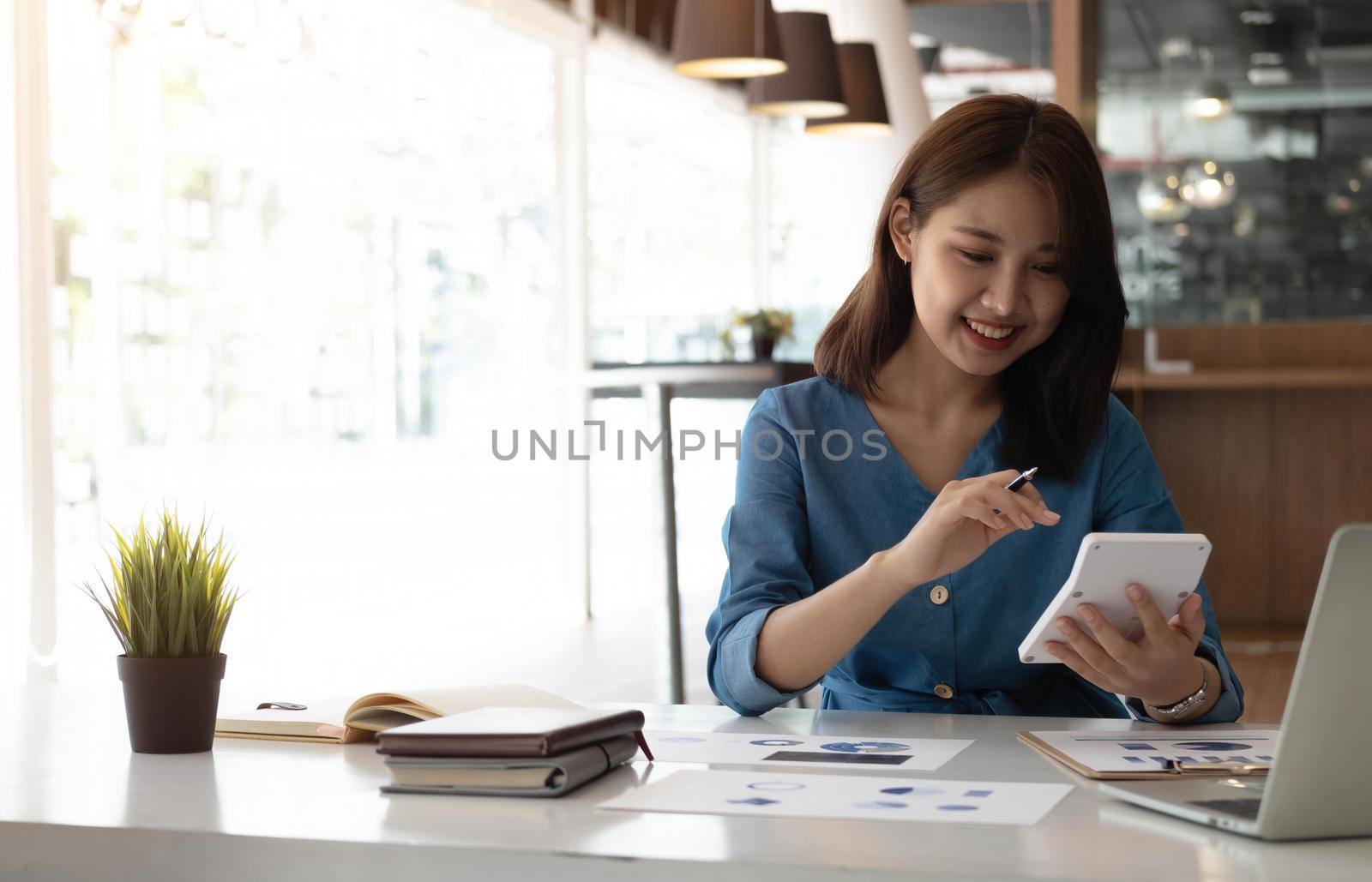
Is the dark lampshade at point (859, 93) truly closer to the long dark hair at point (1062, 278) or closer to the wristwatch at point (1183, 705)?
the long dark hair at point (1062, 278)

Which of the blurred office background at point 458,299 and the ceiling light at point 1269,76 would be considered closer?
the blurred office background at point 458,299

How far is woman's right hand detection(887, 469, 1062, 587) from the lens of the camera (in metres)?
1.28

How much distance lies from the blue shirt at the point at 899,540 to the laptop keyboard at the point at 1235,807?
60cm

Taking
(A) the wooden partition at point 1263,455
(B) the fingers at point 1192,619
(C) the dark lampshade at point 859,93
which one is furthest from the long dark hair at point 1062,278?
(A) the wooden partition at point 1263,455

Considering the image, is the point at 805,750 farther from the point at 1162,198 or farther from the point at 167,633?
the point at 1162,198

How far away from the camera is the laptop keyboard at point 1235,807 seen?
3.03 ft

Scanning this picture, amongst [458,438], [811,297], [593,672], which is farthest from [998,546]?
[811,297]

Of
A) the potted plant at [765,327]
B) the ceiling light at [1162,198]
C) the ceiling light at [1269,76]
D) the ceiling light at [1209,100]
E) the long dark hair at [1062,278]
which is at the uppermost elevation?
the ceiling light at [1269,76]

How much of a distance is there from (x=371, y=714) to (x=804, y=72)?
3475 mm

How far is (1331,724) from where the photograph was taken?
2.90 feet

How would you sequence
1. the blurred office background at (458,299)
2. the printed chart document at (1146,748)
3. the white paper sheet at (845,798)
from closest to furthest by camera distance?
the white paper sheet at (845,798), the printed chart document at (1146,748), the blurred office background at (458,299)

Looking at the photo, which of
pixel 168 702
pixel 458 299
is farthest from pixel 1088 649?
pixel 458 299

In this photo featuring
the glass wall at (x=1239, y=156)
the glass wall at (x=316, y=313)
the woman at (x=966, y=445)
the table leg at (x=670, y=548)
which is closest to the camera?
the woman at (x=966, y=445)

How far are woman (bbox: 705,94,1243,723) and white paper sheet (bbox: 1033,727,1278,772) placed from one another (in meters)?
0.20
